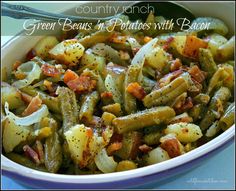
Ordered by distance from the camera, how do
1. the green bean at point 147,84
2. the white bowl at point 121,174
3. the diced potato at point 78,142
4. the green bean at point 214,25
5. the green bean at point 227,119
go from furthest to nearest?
the green bean at point 214,25
the green bean at point 147,84
the green bean at point 227,119
the diced potato at point 78,142
the white bowl at point 121,174

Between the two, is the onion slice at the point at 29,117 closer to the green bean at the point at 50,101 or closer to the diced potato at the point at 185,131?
the green bean at the point at 50,101

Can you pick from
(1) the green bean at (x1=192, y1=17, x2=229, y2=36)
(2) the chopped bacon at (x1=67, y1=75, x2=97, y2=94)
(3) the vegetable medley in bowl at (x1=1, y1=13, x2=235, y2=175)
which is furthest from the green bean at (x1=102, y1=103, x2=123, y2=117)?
(1) the green bean at (x1=192, y1=17, x2=229, y2=36)

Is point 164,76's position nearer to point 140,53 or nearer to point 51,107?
point 140,53

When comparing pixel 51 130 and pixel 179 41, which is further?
pixel 179 41

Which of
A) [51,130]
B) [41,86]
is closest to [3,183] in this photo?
[51,130]

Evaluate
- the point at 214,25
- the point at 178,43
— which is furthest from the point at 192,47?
the point at 214,25

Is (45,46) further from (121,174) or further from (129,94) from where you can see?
(121,174)

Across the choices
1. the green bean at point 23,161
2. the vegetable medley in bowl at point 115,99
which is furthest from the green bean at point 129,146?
the green bean at point 23,161
